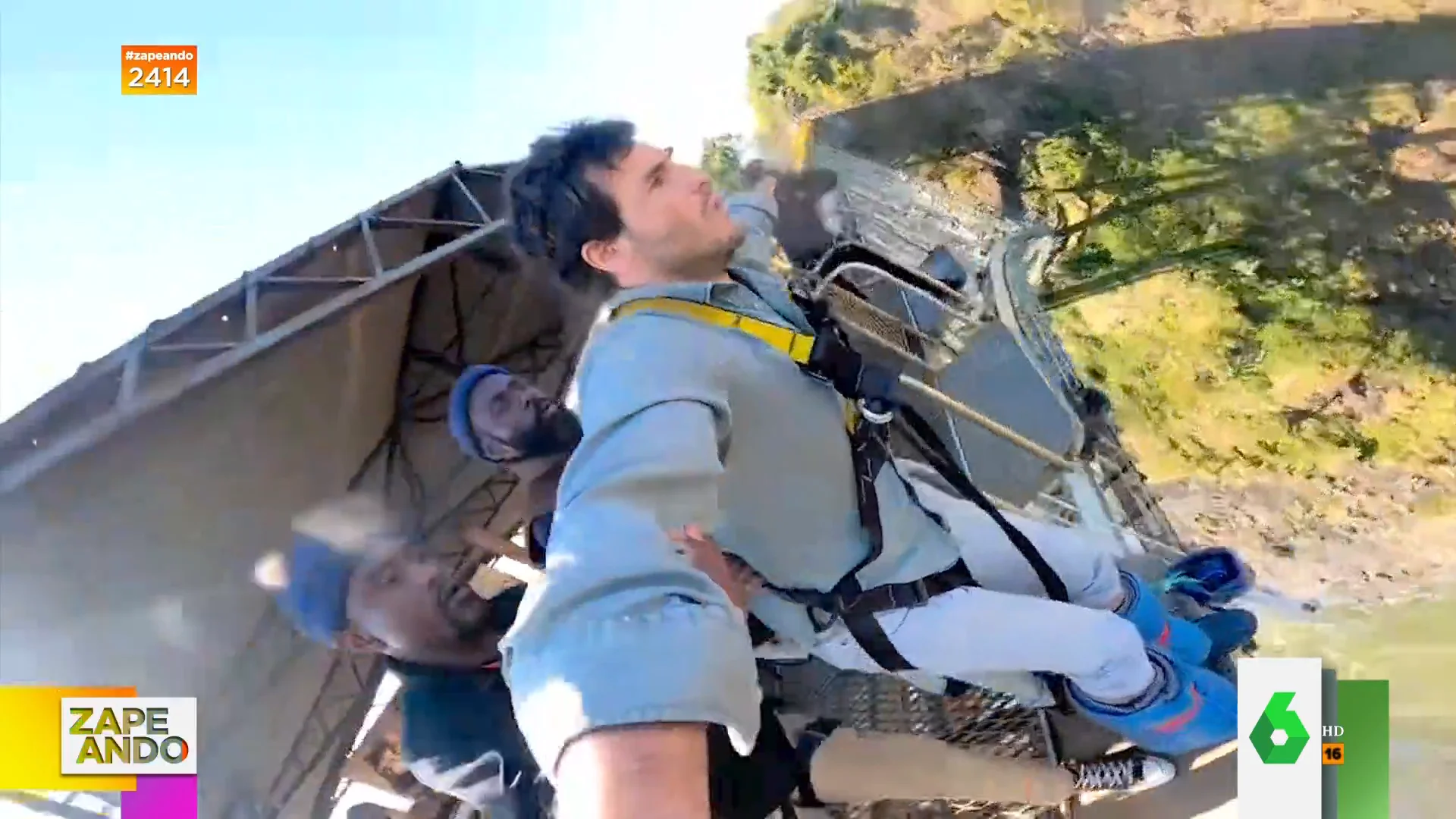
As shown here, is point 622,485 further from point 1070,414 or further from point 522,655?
point 1070,414

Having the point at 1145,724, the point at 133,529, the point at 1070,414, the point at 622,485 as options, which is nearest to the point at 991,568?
the point at 1145,724

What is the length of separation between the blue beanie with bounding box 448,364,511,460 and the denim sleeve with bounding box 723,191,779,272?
0.23 meters

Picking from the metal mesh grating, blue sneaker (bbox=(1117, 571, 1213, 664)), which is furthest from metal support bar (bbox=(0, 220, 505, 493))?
blue sneaker (bbox=(1117, 571, 1213, 664))

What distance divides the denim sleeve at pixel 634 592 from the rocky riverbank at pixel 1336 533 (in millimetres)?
705

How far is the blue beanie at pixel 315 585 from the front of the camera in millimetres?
846

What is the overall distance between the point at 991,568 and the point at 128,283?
830mm

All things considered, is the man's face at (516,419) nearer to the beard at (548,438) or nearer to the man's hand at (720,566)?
the beard at (548,438)

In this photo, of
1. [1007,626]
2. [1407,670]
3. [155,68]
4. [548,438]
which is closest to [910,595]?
[1007,626]

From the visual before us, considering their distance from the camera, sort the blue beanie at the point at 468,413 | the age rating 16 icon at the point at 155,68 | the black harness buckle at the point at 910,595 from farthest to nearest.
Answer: the age rating 16 icon at the point at 155,68 → the blue beanie at the point at 468,413 → the black harness buckle at the point at 910,595

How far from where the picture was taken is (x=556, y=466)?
76 cm

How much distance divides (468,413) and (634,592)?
411mm

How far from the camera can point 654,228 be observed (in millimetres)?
707

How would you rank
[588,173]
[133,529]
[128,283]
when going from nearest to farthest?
[588,173], [133,529], [128,283]

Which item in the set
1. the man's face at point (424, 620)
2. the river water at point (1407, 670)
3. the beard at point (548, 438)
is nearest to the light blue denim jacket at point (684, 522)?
the beard at point (548, 438)
